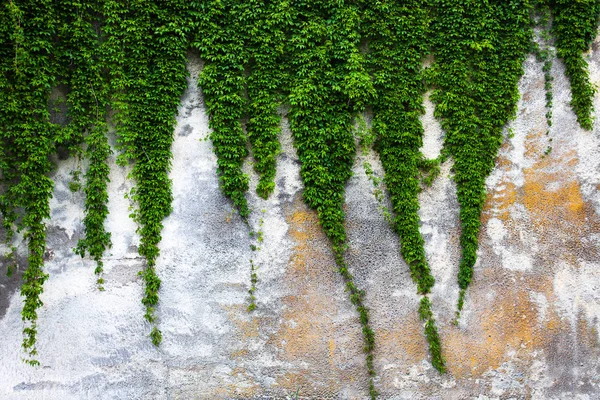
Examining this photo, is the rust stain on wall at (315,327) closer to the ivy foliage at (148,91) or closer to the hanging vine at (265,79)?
the hanging vine at (265,79)

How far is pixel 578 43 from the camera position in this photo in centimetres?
557

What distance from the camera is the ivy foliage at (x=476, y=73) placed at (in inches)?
218

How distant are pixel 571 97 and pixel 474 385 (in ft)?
12.4

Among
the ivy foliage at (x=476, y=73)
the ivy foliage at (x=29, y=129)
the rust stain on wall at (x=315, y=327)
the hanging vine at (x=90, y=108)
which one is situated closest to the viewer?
the ivy foliage at (x=29, y=129)

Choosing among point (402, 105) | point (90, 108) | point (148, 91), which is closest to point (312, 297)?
point (402, 105)

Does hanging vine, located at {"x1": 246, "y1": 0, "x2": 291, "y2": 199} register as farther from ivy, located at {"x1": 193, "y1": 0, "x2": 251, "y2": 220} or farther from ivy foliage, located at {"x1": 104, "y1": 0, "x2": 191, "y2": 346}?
ivy foliage, located at {"x1": 104, "y1": 0, "x2": 191, "y2": 346}

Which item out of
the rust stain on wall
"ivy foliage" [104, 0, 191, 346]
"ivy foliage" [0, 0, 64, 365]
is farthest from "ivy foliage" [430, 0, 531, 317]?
"ivy foliage" [0, 0, 64, 365]

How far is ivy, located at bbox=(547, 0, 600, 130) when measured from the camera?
5.54 metres

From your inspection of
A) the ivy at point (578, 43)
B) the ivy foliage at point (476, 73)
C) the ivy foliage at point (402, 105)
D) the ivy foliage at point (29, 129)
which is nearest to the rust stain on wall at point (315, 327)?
the ivy foliage at point (402, 105)

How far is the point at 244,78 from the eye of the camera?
5430mm

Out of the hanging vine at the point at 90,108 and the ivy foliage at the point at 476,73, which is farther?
the ivy foliage at the point at 476,73

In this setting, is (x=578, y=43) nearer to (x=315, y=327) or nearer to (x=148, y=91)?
(x=315, y=327)

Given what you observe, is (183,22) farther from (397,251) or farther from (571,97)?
(571,97)

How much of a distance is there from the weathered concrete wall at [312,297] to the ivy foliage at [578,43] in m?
0.19
